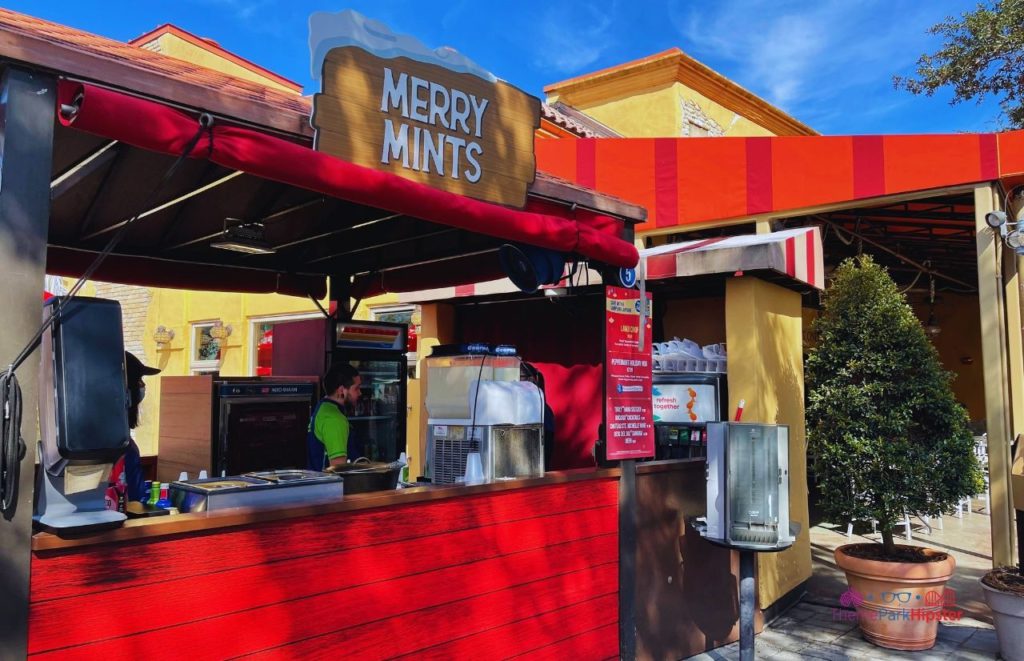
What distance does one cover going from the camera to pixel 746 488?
4.24 m

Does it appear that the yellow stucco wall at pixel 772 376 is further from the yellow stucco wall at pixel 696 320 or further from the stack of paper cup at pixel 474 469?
the stack of paper cup at pixel 474 469

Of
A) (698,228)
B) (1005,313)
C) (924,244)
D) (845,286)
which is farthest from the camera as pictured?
(924,244)

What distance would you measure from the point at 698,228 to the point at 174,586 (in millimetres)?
6212

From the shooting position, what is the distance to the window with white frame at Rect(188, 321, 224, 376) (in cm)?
1288

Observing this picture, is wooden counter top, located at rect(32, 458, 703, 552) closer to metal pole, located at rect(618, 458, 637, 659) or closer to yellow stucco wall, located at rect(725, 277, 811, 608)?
metal pole, located at rect(618, 458, 637, 659)

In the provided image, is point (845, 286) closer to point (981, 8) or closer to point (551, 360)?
point (551, 360)

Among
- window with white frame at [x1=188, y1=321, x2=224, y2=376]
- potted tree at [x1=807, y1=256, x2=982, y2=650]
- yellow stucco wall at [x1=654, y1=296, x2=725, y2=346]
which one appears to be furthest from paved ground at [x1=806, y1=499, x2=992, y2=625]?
window with white frame at [x1=188, y1=321, x2=224, y2=376]

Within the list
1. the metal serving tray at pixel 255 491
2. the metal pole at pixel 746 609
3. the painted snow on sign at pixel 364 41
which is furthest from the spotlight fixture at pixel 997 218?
the metal serving tray at pixel 255 491

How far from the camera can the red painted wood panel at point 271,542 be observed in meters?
2.20

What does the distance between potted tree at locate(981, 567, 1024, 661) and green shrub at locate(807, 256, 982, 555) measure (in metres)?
0.59

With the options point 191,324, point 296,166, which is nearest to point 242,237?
point 296,166

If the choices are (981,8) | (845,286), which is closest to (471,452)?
(845,286)

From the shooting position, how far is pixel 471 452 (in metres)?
3.69

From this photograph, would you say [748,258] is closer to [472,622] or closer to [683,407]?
[683,407]
